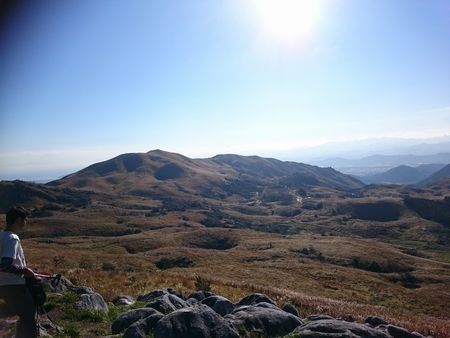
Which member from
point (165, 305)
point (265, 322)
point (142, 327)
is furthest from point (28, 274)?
point (265, 322)

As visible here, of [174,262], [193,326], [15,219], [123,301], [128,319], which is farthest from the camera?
[174,262]

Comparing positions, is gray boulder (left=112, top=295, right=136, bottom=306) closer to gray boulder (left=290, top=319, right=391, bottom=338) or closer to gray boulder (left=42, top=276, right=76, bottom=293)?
gray boulder (left=42, top=276, right=76, bottom=293)

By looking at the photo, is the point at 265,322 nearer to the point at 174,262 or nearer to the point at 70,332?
the point at 70,332

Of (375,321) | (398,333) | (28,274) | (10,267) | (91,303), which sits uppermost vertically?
(10,267)

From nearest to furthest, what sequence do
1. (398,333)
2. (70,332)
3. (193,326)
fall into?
(193,326) < (70,332) < (398,333)

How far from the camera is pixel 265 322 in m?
15.4

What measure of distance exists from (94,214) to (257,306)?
14661cm

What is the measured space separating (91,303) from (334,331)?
10.1 m

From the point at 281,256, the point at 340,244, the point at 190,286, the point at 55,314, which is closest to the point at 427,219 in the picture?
the point at 340,244

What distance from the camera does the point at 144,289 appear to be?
27.1 m

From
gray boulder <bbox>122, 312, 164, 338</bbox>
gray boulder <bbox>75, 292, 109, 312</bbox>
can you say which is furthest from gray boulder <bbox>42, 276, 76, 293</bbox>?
gray boulder <bbox>122, 312, 164, 338</bbox>

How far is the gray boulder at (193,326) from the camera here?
510 inches

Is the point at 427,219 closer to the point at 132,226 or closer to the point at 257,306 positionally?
the point at 132,226

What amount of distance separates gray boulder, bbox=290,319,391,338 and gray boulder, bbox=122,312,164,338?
185 inches
